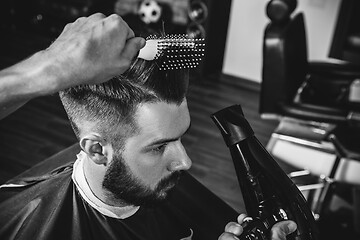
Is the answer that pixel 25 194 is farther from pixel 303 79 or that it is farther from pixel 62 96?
pixel 303 79

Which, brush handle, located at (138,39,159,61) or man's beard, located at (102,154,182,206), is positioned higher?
brush handle, located at (138,39,159,61)

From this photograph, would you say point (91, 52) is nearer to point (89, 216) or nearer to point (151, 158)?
point (151, 158)

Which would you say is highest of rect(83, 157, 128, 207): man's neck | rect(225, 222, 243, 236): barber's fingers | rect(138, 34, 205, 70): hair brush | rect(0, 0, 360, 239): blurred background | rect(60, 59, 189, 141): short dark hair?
rect(138, 34, 205, 70): hair brush

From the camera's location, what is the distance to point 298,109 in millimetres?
2736

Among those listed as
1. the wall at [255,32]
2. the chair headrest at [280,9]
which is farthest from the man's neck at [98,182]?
the wall at [255,32]

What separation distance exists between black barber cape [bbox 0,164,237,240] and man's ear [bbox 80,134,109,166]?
0.16 meters

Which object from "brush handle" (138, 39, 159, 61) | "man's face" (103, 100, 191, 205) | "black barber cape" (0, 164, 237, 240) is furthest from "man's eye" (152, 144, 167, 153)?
"brush handle" (138, 39, 159, 61)

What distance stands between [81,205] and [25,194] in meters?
0.21

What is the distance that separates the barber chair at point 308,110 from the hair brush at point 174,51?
1606 mm

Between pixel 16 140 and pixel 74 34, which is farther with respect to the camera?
pixel 16 140

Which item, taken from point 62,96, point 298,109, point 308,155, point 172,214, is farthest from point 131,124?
point 308,155

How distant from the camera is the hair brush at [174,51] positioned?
0.90 metres

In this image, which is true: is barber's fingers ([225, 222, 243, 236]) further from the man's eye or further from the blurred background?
the blurred background

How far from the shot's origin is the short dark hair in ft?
3.74
